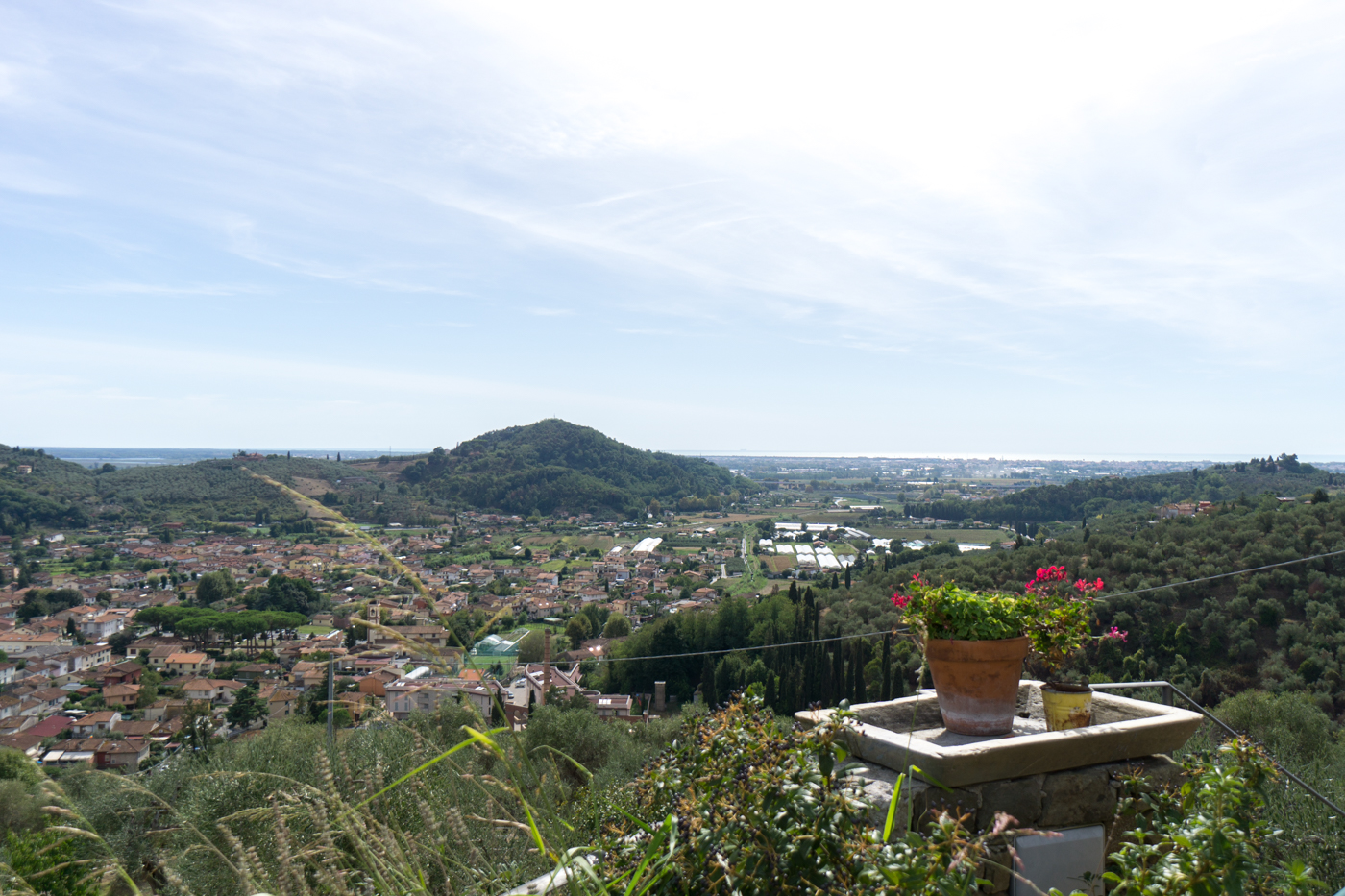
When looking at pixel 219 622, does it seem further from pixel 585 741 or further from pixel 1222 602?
pixel 1222 602

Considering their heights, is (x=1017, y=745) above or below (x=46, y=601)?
above

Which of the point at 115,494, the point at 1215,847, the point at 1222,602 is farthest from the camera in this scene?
the point at 115,494

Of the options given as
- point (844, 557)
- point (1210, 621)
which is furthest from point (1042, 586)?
point (844, 557)

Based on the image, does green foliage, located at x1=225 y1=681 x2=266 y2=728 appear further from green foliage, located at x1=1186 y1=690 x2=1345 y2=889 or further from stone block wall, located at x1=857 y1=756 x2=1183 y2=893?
green foliage, located at x1=1186 y1=690 x2=1345 y2=889

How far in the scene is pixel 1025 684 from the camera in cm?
Result: 285

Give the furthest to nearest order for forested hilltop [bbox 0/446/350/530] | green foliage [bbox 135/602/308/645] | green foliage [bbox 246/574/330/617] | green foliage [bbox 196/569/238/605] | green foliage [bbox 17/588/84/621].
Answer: forested hilltop [bbox 0/446/350/530] < green foliage [bbox 196/569/238/605] < green foliage [bbox 17/588/84/621] < green foliage [bbox 246/574/330/617] < green foliage [bbox 135/602/308/645]

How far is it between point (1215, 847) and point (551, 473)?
76.3 meters

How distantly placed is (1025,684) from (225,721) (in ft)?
46.9

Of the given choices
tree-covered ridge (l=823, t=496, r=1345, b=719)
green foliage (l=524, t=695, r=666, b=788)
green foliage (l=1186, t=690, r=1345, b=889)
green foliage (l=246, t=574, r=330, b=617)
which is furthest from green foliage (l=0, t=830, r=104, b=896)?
green foliage (l=246, t=574, r=330, b=617)

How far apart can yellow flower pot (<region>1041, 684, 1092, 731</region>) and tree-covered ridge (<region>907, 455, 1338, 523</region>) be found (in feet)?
133

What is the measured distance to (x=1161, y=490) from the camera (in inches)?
1896

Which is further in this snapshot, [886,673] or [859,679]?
[886,673]

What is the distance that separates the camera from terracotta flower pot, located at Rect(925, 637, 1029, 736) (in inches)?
86.7

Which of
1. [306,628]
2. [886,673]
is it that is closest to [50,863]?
[886,673]
